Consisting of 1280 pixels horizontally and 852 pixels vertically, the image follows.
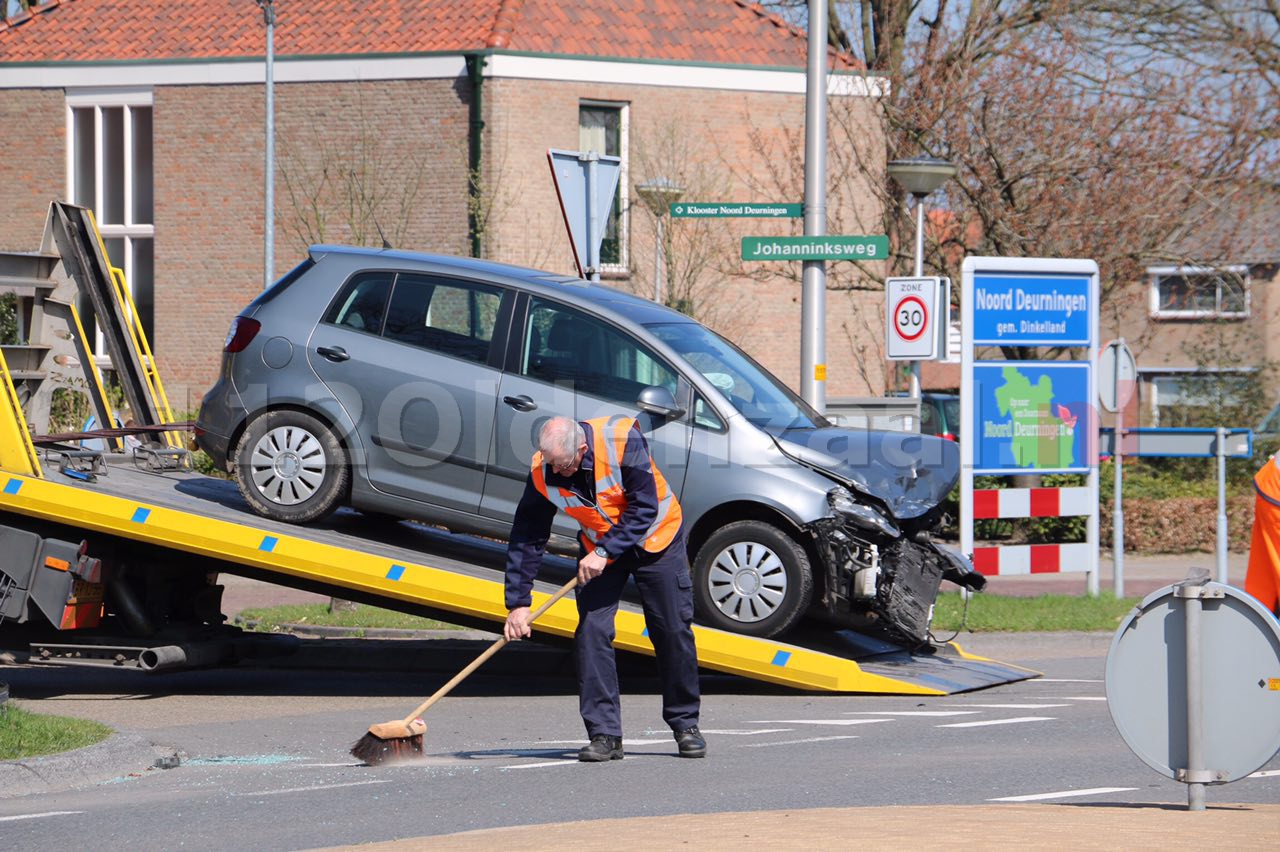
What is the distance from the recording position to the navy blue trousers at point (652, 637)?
7848 mm

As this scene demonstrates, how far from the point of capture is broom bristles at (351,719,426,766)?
7.79 m

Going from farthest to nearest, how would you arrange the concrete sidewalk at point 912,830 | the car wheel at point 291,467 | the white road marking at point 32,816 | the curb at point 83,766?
the car wheel at point 291,467, the curb at point 83,766, the white road marking at point 32,816, the concrete sidewalk at point 912,830

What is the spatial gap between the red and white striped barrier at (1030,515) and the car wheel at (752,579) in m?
4.64

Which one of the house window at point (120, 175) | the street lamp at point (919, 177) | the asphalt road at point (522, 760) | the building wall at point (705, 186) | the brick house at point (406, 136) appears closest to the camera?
the asphalt road at point (522, 760)

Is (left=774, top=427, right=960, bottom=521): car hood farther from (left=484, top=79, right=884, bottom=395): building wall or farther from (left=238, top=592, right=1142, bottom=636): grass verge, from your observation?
(left=484, top=79, right=884, bottom=395): building wall

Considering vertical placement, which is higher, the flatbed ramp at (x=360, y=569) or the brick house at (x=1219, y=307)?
the brick house at (x=1219, y=307)

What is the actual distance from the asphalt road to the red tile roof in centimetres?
1632

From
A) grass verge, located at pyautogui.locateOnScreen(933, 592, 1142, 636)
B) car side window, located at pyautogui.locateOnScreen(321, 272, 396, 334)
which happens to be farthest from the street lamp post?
car side window, located at pyautogui.locateOnScreen(321, 272, 396, 334)

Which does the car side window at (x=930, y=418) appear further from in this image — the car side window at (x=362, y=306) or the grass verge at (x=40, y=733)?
the grass verge at (x=40, y=733)

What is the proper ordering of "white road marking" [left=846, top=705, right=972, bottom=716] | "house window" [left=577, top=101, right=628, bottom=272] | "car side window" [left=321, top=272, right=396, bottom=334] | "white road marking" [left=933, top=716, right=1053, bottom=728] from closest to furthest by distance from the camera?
"white road marking" [left=933, top=716, right=1053, bottom=728]
"white road marking" [left=846, top=705, right=972, bottom=716]
"car side window" [left=321, top=272, right=396, bottom=334]
"house window" [left=577, top=101, right=628, bottom=272]

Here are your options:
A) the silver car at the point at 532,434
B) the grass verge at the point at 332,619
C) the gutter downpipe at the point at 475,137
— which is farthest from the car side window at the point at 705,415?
the gutter downpipe at the point at 475,137

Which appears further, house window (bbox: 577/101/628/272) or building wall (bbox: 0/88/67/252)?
building wall (bbox: 0/88/67/252)

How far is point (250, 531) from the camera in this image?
953 cm

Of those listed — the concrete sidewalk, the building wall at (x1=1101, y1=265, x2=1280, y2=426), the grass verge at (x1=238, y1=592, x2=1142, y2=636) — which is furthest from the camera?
the building wall at (x1=1101, y1=265, x2=1280, y2=426)
